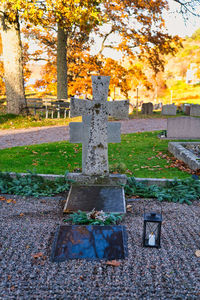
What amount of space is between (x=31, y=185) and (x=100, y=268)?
2.76 m

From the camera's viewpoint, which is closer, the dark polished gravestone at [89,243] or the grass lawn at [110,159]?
the dark polished gravestone at [89,243]

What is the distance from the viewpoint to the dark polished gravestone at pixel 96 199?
4.23 meters

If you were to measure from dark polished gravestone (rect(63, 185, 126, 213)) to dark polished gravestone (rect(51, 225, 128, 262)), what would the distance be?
0.56 m

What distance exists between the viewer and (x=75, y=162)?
23.1 ft

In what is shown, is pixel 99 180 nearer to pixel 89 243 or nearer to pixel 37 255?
pixel 89 243

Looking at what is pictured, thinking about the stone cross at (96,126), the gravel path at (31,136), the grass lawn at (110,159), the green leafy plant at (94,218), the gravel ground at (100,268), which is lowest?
the gravel ground at (100,268)

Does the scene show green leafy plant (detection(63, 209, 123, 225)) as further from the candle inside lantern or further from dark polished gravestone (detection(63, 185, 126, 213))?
the candle inside lantern

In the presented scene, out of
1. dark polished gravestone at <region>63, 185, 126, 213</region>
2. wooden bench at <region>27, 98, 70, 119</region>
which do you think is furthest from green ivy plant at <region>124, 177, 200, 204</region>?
wooden bench at <region>27, 98, 70, 119</region>

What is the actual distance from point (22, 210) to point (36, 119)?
1077cm

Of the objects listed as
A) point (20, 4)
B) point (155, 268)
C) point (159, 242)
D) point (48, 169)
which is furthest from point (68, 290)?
point (20, 4)

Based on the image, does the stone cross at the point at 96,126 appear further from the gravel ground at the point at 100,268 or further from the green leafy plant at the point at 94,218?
the gravel ground at the point at 100,268

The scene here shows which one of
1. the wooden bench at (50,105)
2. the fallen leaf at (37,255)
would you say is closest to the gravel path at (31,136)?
the wooden bench at (50,105)

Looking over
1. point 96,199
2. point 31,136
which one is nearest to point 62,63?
Answer: point 31,136

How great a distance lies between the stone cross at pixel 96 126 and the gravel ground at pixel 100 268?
1363mm
